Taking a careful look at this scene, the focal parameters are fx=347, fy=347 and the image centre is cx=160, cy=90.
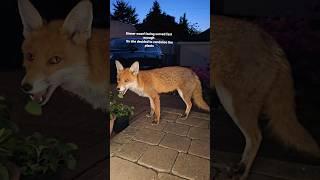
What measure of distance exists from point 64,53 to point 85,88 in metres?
0.30

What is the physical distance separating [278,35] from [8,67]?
1919 mm

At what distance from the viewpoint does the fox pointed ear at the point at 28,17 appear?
2.44 meters

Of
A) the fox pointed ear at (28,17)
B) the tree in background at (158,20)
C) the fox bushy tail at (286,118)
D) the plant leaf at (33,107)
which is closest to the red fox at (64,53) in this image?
the fox pointed ear at (28,17)

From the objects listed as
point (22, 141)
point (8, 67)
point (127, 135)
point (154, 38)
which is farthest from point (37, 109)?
point (154, 38)

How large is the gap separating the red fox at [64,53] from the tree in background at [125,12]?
17 cm

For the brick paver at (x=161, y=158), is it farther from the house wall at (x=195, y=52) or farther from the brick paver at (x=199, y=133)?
the house wall at (x=195, y=52)

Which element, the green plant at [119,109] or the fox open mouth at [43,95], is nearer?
the green plant at [119,109]

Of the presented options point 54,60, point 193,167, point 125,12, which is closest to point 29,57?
point 54,60

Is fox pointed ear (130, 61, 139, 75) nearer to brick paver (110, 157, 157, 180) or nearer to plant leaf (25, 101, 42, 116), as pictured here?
brick paver (110, 157, 157, 180)

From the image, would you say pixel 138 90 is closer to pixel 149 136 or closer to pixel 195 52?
pixel 149 136

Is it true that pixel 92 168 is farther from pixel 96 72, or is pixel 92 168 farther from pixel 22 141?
pixel 96 72

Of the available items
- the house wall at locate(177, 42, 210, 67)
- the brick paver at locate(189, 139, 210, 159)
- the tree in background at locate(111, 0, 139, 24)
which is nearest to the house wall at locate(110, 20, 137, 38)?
the tree in background at locate(111, 0, 139, 24)

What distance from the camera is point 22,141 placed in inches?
93.4

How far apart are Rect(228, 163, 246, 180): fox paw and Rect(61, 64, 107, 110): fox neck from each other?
3.18 ft
